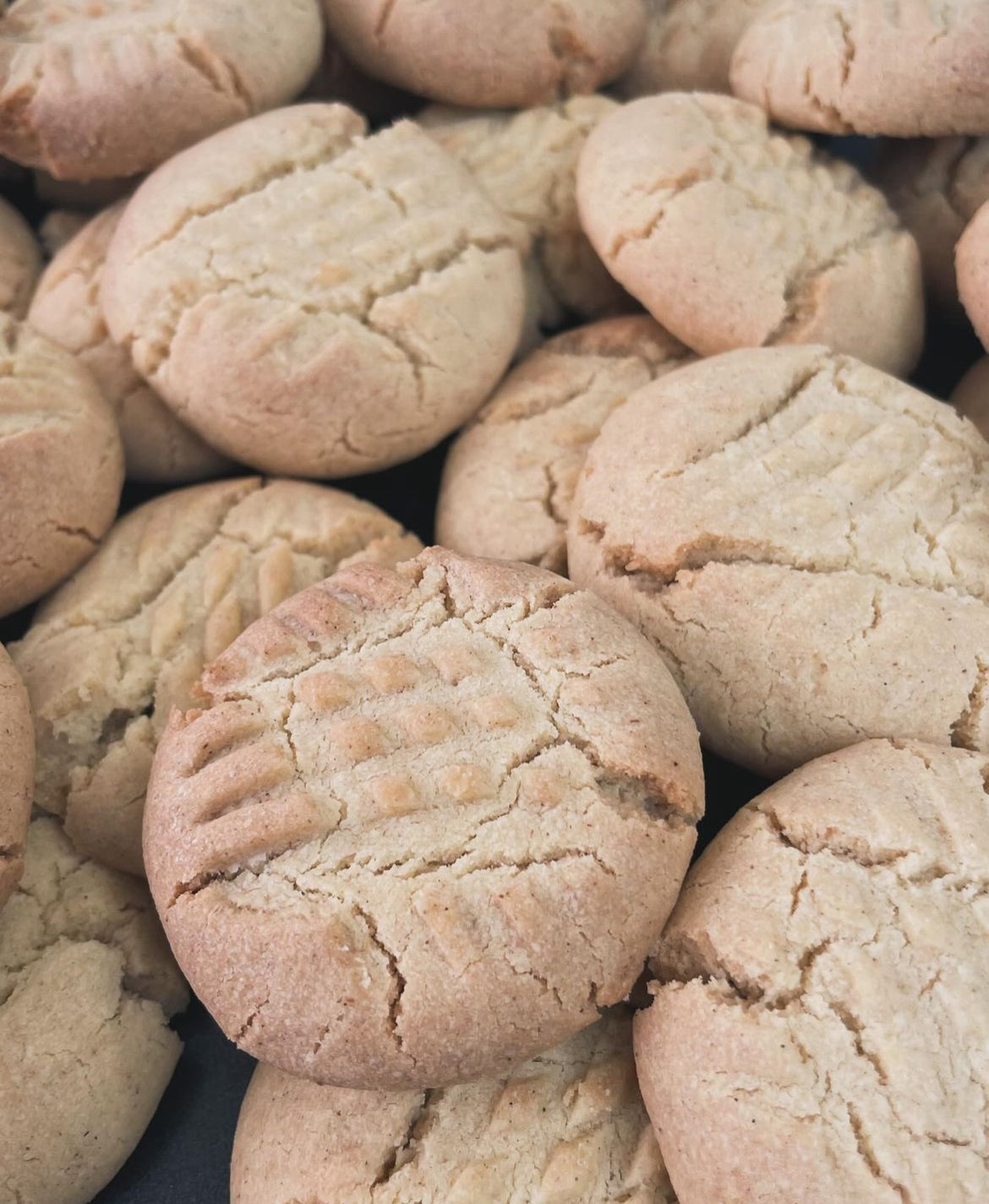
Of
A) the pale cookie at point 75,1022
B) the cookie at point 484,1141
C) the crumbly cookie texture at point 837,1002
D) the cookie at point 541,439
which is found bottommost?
the pale cookie at point 75,1022

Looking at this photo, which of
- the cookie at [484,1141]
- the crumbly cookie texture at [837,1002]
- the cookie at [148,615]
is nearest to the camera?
the crumbly cookie texture at [837,1002]

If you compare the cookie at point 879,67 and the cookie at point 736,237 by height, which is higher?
the cookie at point 879,67

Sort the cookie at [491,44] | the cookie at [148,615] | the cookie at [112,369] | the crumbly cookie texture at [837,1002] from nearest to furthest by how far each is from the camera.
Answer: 1. the crumbly cookie texture at [837,1002]
2. the cookie at [148,615]
3. the cookie at [112,369]
4. the cookie at [491,44]

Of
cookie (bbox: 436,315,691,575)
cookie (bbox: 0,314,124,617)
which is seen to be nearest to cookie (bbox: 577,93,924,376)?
cookie (bbox: 436,315,691,575)

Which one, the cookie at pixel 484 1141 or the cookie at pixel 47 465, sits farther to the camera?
the cookie at pixel 47 465

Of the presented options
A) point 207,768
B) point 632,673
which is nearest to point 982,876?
point 632,673

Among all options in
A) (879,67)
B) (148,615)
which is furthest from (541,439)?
(879,67)

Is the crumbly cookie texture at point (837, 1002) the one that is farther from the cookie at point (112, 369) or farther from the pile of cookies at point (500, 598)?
the cookie at point (112, 369)

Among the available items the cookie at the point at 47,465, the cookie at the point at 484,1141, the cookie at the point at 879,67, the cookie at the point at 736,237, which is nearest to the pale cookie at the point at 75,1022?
the cookie at the point at 484,1141

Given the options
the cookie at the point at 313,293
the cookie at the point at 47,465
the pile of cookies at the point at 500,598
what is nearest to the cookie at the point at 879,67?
the pile of cookies at the point at 500,598
